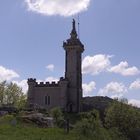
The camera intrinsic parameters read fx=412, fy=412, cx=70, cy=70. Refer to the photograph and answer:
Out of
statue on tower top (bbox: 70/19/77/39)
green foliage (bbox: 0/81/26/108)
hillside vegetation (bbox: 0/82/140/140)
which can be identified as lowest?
hillside vegetation (bbox: 0/82/140/140)

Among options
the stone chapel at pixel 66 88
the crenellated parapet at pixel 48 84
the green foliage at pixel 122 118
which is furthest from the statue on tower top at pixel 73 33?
the green foliage at pixel 122 118

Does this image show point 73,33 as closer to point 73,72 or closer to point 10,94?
point 73,72

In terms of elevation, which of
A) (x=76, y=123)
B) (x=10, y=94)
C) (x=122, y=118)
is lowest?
(x=76, y=123)

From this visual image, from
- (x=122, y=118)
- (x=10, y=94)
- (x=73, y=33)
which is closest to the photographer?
(x=122, y=118)

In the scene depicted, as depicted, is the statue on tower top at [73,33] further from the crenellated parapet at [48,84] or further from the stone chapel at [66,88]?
the crenellated parapet at [48,84]

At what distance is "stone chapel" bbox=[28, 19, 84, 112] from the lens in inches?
4183

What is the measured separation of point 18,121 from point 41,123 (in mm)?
2746

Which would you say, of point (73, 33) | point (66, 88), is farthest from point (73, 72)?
point (73, 33)

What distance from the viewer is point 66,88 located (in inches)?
4178

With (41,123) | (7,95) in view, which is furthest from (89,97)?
(41,123)

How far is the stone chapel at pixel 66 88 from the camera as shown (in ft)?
349

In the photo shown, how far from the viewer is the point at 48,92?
10694cm

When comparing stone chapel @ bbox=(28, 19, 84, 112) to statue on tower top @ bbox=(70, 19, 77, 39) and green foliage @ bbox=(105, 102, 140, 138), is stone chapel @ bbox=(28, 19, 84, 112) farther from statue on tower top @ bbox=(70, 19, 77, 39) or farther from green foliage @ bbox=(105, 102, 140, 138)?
green foliage @ bbox=(105, 102, 140, 138)

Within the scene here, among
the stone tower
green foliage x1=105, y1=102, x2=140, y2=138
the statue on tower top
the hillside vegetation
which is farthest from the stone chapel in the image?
green foliage x1=105, y1=102, x2=140, y2=138
